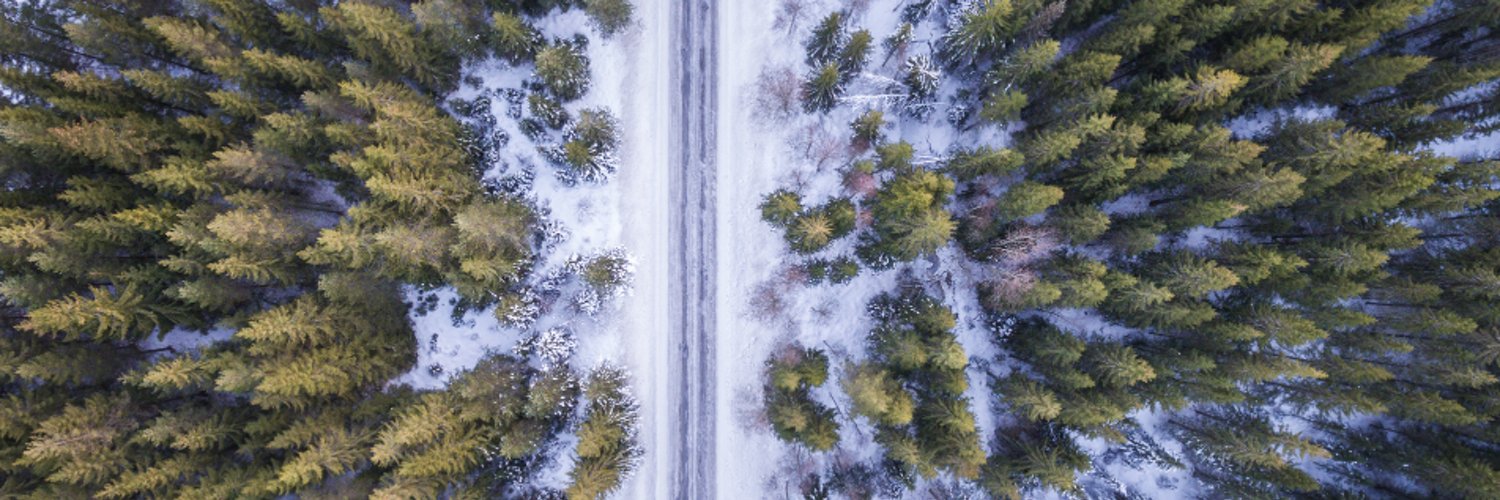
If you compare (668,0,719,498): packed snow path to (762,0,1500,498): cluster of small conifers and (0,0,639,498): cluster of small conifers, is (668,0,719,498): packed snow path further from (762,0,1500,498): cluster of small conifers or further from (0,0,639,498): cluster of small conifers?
(0,0,639,498): cluster of small conifers

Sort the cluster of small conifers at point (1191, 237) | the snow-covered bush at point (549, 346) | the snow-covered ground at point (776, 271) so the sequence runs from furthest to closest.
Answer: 1. the snow-covered ground at point (776, 271)
2. the snow-covered bush at point (549, 346)
3. the cluster of small conifers at point (1191, 237)

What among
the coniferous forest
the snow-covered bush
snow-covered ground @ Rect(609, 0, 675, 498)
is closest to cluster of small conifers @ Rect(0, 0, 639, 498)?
the coniferous forest

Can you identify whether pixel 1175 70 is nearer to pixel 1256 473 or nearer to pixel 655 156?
pixel 1256 473

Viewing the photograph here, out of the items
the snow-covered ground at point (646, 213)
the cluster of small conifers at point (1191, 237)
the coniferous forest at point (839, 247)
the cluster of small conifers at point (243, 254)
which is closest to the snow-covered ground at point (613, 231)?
the snow-covered ground at point (646, 213)

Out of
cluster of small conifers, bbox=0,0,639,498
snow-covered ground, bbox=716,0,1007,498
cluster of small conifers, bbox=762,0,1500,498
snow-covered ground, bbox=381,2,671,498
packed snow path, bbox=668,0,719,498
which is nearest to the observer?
cluster of small conifers, bbox=0,0,639,498

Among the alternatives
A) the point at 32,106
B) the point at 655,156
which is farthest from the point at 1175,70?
the point at 32,106

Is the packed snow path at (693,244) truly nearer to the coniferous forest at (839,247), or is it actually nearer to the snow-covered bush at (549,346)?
the coniferous forest at (839,247)
